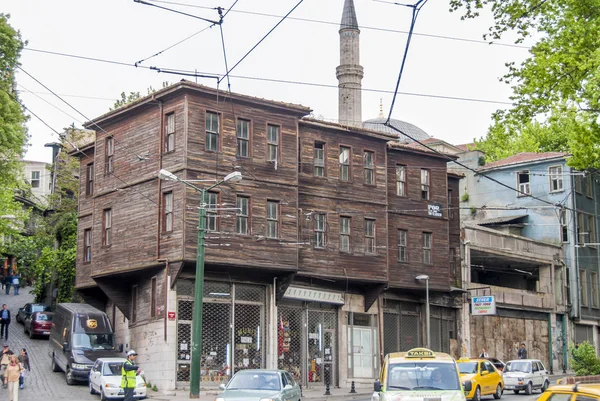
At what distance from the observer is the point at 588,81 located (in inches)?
992

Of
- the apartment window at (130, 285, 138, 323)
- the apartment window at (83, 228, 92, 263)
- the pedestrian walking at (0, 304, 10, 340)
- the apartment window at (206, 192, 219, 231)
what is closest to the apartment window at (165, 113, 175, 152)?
the apartment window at (206, 192, 219, 231)

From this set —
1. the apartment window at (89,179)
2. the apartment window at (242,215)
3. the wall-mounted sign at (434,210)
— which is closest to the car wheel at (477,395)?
the apartment window at (242,215)

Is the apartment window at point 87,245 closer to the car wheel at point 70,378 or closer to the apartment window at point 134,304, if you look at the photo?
the apartment window at point 134,304

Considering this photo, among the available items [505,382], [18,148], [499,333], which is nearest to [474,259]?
[499,333]

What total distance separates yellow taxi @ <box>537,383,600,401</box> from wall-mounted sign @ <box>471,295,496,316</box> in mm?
34252

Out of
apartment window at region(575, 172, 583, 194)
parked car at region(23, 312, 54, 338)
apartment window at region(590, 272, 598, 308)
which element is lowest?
parked car at region(23, 312, 54, 338)

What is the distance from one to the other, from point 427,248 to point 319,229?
26.7 feet

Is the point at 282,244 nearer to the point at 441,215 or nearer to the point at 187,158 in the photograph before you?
the point at 187,158

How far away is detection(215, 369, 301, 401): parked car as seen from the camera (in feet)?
70.7

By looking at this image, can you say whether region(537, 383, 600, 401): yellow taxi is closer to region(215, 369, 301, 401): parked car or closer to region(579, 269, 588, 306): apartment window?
region(215, 369, 301, 401): parked car

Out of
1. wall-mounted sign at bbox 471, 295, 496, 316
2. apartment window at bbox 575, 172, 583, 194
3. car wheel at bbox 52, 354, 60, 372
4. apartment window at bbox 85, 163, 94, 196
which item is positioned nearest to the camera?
car wheel at bbox 52, 354, 60, 372

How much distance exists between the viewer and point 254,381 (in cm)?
2275

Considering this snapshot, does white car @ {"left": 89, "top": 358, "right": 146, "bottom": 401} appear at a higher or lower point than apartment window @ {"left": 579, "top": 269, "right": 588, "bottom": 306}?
lower

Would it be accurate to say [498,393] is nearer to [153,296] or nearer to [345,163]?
[345,163]
